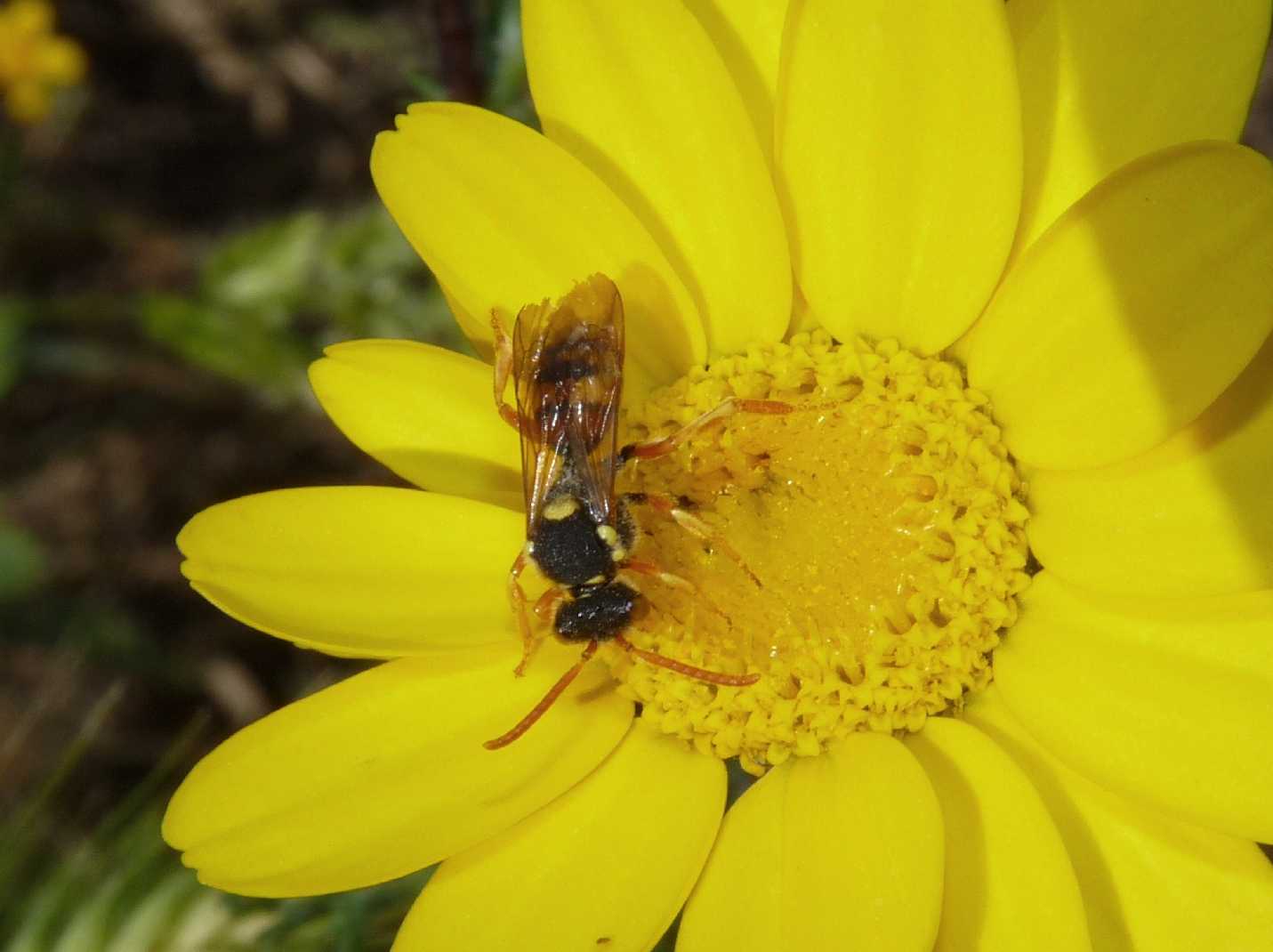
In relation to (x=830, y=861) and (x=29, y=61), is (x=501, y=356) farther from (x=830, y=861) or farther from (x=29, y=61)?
(x=29, y=61)

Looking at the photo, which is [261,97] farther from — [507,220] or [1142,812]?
[1142,812]

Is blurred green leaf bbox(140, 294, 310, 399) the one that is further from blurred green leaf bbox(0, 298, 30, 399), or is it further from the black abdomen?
the black abdomen

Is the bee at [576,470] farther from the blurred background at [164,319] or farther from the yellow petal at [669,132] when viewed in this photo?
the blurred background at [164,319]

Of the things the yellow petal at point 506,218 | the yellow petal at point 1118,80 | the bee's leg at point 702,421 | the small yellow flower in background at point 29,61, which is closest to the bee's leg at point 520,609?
the bee's leg at point 702,421

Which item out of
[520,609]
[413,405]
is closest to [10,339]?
[413,405]

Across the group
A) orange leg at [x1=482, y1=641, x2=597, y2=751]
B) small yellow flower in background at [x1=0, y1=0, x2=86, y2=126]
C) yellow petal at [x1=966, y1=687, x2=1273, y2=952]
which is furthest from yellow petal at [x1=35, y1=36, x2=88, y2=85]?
yellow petal at [x1=966, y1=687, x2=1273, y2=952]

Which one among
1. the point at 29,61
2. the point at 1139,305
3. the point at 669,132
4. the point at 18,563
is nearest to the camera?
the point at 1139,305
